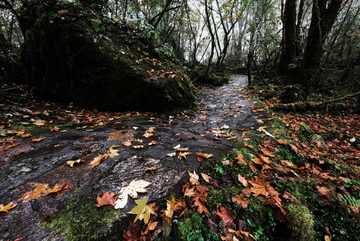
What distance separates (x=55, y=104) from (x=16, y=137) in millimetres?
2771

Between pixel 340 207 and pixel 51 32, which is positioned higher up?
pixel 51 32

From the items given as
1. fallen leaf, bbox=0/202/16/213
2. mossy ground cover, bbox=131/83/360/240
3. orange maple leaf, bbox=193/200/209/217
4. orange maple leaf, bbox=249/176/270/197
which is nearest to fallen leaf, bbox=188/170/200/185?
mossy ground cover, bbox=131/83/360/240

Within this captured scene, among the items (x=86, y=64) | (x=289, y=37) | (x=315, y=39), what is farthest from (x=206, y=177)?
(x=289, y=37)

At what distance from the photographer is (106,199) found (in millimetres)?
1104

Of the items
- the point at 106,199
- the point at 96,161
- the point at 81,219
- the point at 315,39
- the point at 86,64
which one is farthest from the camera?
the point at 315,39

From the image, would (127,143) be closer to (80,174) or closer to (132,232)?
(80,174)

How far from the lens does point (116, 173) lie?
141cm

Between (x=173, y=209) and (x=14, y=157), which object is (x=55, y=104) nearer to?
(x=14, y=157)

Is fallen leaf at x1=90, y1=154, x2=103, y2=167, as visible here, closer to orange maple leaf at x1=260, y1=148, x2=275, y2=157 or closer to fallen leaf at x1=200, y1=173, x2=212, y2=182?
fallen leaf at x1=200, y1=173, x2=212, y2=182

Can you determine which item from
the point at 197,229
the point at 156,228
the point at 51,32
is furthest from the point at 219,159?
the point at 51,32

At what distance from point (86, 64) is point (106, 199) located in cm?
452

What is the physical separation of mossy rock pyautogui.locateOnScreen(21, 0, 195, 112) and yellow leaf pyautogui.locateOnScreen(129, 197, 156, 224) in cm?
375

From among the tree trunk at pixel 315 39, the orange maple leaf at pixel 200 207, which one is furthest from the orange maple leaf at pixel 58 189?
the tree trunk at pixel 315 39

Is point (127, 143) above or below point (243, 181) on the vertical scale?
above
